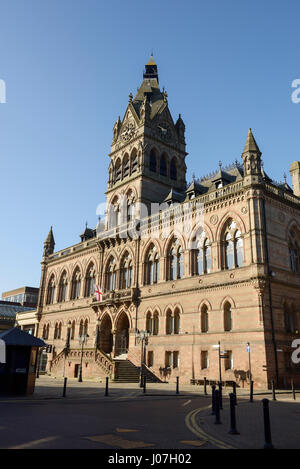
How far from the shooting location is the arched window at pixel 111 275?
43938 mm

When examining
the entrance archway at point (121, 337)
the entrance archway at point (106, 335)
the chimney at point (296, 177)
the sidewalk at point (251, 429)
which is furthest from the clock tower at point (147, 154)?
the sidewalk at point (251, 429)

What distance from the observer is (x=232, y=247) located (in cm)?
3088

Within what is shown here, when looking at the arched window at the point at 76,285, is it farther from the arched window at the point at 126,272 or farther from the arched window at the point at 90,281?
the arched window at the point at 126,272

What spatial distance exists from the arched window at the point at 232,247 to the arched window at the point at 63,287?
29042 mm

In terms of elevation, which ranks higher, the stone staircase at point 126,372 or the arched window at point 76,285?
the arched window at point 76,285

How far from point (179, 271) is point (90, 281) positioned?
1706 centimetres

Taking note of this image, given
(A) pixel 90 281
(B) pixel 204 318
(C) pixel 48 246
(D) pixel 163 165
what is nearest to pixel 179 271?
(B) pixel 204 318

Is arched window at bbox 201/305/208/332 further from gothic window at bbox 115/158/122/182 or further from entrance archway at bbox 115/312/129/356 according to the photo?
gothic window at bbox 115/158/122/182

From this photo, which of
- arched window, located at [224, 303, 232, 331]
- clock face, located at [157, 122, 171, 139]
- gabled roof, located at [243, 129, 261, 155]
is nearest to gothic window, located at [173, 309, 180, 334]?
arched window, located at [224, 303, 232, 331]

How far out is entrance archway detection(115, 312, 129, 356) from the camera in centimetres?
4050

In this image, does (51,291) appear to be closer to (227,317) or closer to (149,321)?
(149,321)

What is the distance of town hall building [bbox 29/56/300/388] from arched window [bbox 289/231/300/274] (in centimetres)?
9

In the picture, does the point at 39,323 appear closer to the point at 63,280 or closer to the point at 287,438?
the point at 63,280

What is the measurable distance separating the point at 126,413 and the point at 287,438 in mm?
5985
